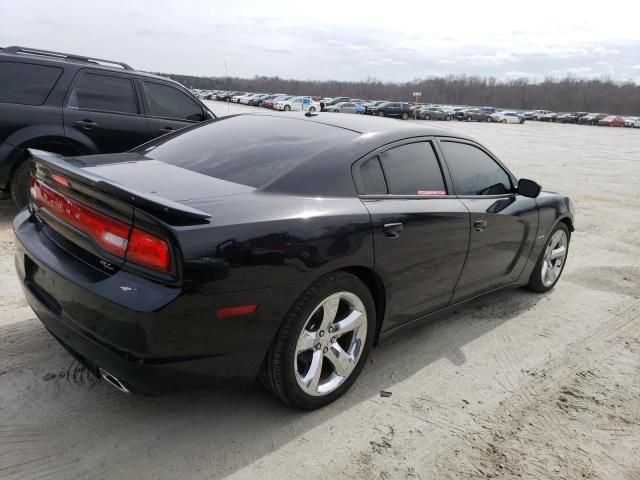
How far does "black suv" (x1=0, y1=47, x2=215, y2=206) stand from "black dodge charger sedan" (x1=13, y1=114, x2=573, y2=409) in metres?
2.84

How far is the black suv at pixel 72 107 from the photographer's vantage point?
18.0 ft

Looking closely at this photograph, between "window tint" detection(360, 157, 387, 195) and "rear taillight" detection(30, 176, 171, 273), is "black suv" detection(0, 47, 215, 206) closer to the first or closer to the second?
"rear taillight" detection(30, 176, 171, 273)

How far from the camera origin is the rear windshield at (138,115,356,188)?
2.78m

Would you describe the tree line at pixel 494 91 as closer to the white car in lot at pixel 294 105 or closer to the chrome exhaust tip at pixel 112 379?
the white car in lot at pixel 294 105

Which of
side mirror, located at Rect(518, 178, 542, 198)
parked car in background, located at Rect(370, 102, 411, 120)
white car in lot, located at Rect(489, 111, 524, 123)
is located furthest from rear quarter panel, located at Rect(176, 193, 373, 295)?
white car in lot, located at Rect(489, 111, 524, 123)

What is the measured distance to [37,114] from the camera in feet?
18.3

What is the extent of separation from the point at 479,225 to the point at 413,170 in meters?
0.70

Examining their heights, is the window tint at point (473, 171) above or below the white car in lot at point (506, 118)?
above

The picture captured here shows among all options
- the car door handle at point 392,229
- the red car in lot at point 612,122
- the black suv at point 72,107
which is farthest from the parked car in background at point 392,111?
the car door handle at point 392,229

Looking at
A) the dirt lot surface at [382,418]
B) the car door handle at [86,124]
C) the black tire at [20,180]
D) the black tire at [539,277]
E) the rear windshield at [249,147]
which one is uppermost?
the rear windshield at [249,147]

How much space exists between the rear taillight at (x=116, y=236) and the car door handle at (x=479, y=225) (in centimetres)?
223

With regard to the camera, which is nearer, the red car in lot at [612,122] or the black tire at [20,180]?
the black tire at [20,180]

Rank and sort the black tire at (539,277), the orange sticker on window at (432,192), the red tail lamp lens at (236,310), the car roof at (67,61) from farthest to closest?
the car roof at (67,61)
the black tire at (539,277)
the orange sticker on window at (432,192)
the red tail lamp lens at (236,310)

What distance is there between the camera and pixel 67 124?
5785mm
